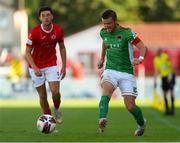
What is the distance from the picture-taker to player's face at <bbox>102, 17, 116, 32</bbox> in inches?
601

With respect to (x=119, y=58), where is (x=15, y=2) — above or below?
below

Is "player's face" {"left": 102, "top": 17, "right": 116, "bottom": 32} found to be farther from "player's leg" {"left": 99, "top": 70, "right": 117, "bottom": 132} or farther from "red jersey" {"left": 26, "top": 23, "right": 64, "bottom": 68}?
"red jersey" {"left": 26, "top": 23, "right": 64, "bottom": 68}

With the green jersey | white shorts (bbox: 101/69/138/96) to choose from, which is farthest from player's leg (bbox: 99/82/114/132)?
the green jersey

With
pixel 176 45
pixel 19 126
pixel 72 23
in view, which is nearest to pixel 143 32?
pixel 176 45

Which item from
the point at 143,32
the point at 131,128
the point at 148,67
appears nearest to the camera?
the point at 131,128

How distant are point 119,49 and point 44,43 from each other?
77.8 inches

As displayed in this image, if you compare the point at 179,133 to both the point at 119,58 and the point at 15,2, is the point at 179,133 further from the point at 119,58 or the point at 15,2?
the point at 15,2

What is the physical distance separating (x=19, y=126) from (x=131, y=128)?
105 inches

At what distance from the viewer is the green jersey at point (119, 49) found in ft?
51.1

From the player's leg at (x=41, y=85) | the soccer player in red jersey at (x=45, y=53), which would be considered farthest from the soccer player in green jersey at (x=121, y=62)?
the player's leg at (x=41, y=85)

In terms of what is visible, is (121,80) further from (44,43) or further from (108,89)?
(44,43)

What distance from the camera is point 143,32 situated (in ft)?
254

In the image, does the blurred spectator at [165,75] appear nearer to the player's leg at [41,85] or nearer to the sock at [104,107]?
the player's leg at [41,85]

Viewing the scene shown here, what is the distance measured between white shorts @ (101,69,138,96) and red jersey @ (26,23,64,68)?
1.74m
